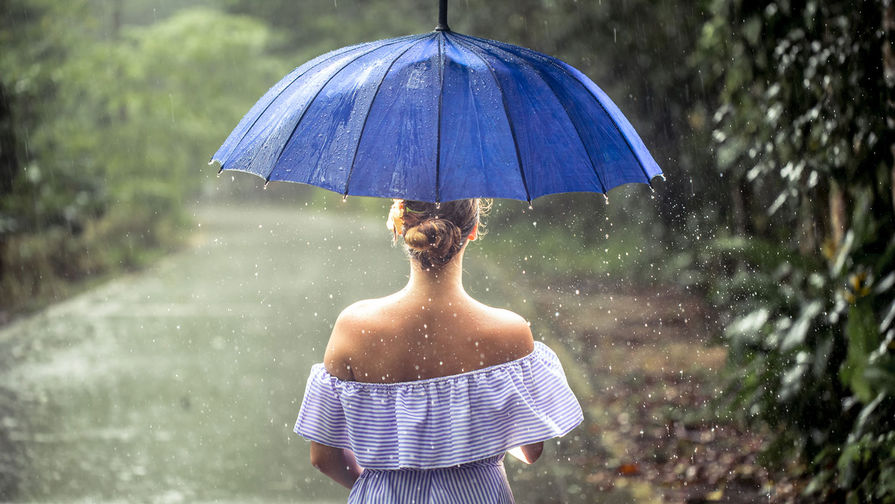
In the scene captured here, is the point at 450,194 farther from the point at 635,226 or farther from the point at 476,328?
the point at 635,226

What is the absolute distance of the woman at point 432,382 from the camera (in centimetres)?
242

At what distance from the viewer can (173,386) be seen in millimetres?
7863

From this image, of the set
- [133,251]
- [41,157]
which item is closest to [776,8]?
[41,157]

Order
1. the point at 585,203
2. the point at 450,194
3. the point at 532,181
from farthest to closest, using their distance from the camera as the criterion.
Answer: the point at 585,203
the point at 532,181
the point at 450,194

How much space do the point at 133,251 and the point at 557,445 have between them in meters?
12.4

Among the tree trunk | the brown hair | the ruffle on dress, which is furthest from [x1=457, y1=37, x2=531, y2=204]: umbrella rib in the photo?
the tree trunk

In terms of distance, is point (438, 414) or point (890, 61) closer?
point (438, 414)

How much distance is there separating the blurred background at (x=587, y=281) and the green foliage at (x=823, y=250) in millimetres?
16

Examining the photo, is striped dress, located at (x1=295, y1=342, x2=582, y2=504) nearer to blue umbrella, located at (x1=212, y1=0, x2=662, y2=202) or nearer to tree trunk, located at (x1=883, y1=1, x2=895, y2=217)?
blue umbrella, located at (x1=212, y1=0, x2=662, y2=202)

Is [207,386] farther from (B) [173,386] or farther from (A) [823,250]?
(A) [823,250]

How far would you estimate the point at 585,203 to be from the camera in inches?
687

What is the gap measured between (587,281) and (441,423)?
12.2 m

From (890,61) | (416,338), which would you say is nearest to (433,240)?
(416,338)

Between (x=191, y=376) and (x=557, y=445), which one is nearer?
(x=557, y=445)
